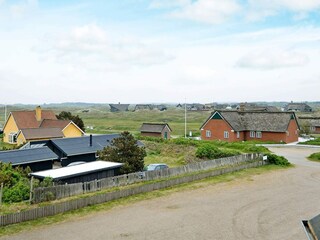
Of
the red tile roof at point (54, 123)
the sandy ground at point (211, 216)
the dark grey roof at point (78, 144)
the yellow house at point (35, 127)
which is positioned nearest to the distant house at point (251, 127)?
the yellow house at point (35, 127)

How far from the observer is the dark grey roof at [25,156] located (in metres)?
30.7

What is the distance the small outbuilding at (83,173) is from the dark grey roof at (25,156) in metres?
4.39

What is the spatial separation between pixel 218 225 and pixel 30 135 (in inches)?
1449

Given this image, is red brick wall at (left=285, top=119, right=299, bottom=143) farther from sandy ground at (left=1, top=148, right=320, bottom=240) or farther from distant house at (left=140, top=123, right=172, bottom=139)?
sandy ground at (left=1, top=148, right=320, bottom=240)

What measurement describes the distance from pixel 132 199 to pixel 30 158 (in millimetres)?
11742

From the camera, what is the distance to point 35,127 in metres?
59.2

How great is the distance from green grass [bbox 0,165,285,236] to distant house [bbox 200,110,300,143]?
21.5m

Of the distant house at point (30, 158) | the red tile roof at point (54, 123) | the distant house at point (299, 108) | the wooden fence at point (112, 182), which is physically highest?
the distant house at point (299, 108)

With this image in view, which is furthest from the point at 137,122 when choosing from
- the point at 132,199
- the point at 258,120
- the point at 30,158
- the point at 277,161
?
the point at 132,199

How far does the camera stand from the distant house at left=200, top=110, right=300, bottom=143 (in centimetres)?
6006

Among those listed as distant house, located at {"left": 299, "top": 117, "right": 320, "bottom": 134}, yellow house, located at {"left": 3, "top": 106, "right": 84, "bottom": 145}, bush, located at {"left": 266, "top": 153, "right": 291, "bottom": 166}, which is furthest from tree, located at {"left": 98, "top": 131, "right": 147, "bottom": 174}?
distant house, located at {"left": 299, "top": 117, "right": 320, "bottom": 134}

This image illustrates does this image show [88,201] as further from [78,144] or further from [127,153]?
[78,144]

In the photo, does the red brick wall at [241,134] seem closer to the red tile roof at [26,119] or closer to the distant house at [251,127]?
the distant house at [251,127]

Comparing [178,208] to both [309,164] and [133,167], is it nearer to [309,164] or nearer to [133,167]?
[133,167]
